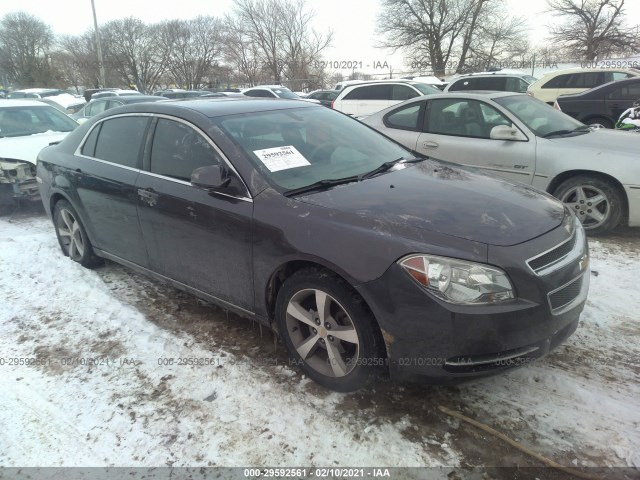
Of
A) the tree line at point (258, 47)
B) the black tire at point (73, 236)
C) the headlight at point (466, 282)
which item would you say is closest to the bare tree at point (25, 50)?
the tree line at point (258, 47)

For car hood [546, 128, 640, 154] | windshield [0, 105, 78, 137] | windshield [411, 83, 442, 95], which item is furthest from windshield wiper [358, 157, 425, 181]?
windshield [411, 83, 442, 95]

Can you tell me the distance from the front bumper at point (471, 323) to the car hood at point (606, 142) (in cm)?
322

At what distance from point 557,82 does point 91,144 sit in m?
13.3

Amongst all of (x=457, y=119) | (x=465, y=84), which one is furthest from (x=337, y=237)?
(x=465, y=84)

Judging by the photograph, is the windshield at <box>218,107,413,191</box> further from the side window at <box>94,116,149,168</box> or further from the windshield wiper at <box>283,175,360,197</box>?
the side window at <box>94,116,149,168</box>

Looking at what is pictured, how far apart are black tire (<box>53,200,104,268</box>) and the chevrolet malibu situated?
0.48 m

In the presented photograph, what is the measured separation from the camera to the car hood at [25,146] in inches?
252

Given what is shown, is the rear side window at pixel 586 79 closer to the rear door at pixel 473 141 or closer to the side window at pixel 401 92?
the side window at pixel 401 92

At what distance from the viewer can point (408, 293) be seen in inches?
86.0

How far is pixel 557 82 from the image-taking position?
13242 mm

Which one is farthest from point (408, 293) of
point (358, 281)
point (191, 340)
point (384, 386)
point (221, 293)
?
point (191, 340)

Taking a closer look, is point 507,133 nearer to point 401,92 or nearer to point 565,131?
point 565,131

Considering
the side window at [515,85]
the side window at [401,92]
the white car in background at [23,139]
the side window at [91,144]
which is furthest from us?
the side window at [515,85]

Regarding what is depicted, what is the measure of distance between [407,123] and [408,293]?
443 cm
